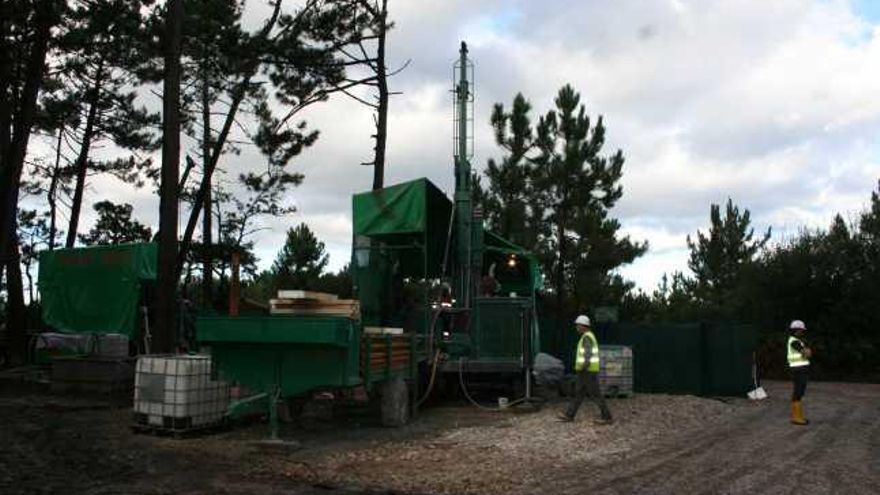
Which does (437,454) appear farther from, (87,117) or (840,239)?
(87,117)

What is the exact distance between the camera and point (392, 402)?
13750 millimetres

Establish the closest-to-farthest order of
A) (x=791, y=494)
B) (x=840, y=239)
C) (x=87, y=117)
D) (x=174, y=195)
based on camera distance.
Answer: (x=791, y=494) → (x=174, y=195) → (x=840, y=239) → (x=87, y=117)

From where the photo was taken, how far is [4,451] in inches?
427

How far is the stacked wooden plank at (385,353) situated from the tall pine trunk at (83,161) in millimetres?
19254

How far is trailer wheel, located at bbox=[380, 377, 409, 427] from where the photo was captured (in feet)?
45.0

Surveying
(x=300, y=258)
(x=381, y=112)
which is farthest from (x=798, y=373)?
(x=300, y=258)

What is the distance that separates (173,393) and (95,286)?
10.6m

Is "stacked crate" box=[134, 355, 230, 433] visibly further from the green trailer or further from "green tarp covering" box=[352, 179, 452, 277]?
"green tarp covering" box=[352, 179, 452, 277]

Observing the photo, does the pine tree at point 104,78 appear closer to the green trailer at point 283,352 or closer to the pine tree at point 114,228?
the pine tree at point 114,228

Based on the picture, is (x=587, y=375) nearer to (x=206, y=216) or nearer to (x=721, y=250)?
(x=206, y=216)

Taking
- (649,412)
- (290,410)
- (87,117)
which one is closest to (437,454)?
(290,410)

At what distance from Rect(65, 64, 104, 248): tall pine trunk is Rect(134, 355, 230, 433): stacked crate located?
1925 centimetres

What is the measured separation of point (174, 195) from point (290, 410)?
5852 millimetres

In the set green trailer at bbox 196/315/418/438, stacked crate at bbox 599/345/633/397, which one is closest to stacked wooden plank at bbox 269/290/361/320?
green trailer at bbox 196/315/418/438
